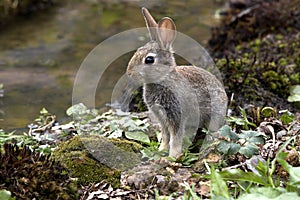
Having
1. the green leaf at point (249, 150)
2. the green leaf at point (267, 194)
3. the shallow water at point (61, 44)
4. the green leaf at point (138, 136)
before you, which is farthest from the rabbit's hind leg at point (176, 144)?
the shallow water at point (61, 44)

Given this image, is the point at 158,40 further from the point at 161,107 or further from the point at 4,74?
the point at 4,74

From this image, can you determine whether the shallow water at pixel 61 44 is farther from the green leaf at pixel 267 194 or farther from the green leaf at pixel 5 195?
the green leaf at pixel 267 194

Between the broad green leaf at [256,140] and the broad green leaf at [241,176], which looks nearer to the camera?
the broad green leaf at [241,176]

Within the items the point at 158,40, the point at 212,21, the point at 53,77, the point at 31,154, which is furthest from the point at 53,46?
the point at 31,154

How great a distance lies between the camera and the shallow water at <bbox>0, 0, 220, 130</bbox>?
25.4 ft

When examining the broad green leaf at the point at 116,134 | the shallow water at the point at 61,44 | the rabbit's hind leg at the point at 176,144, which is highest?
the rabbit's hind leg at the point at 176,144

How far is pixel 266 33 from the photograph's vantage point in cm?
926

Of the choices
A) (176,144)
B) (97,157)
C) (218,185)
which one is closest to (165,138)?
(176,144)

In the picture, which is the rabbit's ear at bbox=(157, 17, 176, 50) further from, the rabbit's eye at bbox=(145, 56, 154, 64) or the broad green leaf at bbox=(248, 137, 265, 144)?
the broad green leaf at bbox=(248, 137, 265, 144)

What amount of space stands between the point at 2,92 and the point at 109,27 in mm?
3594

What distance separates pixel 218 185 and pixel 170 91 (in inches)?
60.9

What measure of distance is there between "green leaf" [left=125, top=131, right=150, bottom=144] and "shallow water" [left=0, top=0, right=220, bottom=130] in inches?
74.6

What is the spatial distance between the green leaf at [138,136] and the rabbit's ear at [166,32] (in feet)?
2.95

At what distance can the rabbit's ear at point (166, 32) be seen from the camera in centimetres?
493
